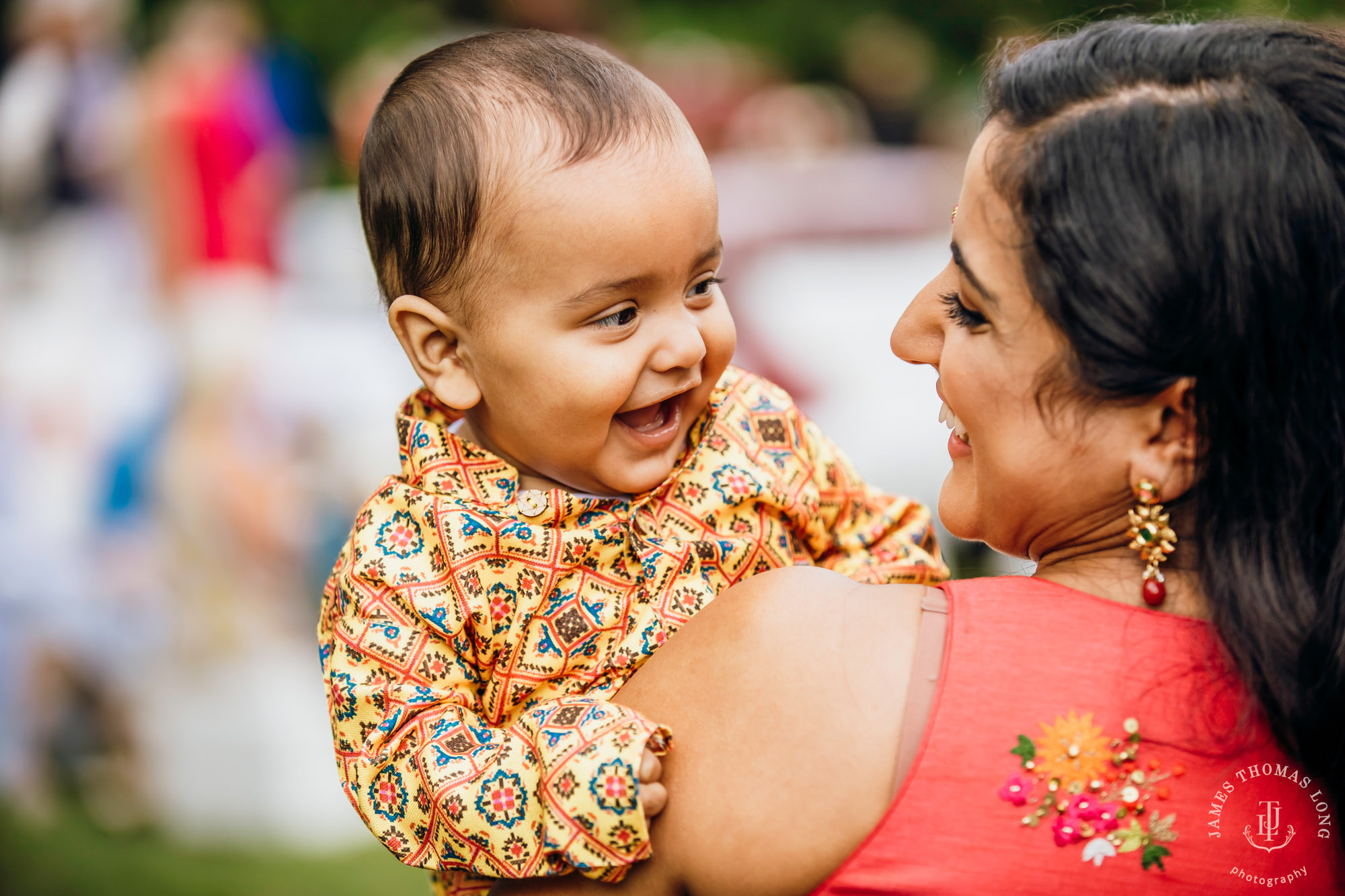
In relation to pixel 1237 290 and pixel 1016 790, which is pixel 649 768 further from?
pixel 1237 290

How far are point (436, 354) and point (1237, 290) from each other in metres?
1.07

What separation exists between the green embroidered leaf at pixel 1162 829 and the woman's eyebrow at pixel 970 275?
0.59 m

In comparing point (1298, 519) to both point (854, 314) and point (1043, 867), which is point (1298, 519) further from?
point (854, 314)

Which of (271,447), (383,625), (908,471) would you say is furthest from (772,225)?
(383,625)

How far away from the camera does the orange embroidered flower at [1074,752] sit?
1.26 meters

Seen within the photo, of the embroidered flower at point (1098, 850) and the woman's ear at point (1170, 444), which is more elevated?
the woman's ear at point (1170, 444)

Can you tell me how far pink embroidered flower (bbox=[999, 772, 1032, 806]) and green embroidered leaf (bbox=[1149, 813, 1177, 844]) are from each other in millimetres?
134

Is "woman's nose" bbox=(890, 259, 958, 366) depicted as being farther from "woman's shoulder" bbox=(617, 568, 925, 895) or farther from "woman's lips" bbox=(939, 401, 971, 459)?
"woman's shoulder" bbox=(617, 568, 925, 895)

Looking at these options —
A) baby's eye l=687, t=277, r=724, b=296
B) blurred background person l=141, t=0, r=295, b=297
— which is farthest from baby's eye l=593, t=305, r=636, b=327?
blurred background person l=141, t=0, r=295, b=297

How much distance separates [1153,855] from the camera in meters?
1.25

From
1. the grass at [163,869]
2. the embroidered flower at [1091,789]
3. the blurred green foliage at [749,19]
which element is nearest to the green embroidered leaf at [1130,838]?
the embroidered flower at [1091,789]

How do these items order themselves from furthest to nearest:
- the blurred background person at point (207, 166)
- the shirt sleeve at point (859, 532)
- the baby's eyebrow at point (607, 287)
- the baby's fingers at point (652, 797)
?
the blurred background person at point (207, 166)
the shirt sleeve at point (859, 532)
the baby's eyebrow at point (607, 287)
the baby's fingers at point (652, 797)

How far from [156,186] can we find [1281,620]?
5.31 metres

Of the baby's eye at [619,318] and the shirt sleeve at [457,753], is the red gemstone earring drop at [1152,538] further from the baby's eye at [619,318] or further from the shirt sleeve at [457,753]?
the baby's eye at [619,318]
